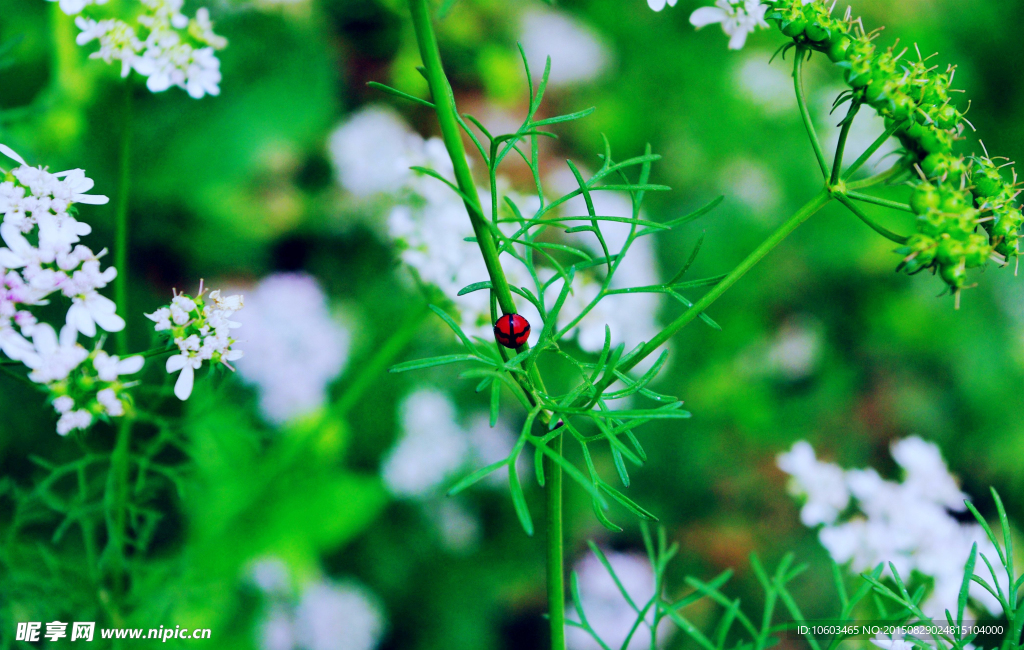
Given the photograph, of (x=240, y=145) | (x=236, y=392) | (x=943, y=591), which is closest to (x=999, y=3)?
(x=943, y=591)

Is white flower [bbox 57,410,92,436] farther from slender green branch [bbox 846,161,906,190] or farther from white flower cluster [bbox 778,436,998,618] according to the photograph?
white flower cluster [bbox 778,436,998,618]

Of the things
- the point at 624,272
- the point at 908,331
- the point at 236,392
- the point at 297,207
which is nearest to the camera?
the point at 624,272

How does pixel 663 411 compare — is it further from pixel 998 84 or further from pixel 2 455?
pixel 998 84

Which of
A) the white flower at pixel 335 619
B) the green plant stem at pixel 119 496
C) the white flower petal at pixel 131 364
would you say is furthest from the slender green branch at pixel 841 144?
the white flower at pixel 335 619

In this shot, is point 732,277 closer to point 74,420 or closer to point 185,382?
point 185,382

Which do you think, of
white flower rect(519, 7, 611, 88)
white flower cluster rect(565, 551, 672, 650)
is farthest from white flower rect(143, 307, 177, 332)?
white flower rect(519, 7, 611, 88)

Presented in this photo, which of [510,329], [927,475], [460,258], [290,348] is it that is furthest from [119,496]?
[927,475]

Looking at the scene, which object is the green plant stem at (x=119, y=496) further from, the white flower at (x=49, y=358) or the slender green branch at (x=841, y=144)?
the slender green branch at (x=841, y=144)
